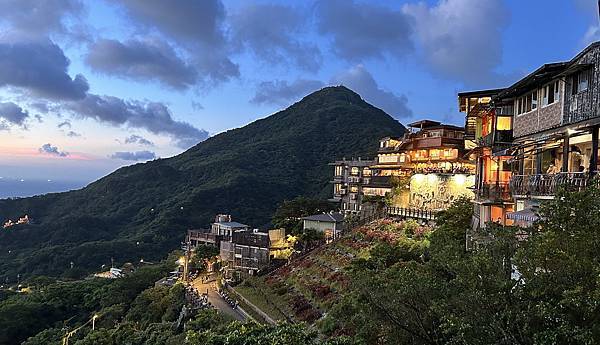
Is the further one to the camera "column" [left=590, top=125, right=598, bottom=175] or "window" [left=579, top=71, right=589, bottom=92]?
"window" [left=579, top=71, right=589, bottom=92]

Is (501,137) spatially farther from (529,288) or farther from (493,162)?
(529,288)

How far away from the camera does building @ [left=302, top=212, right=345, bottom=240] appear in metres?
41.4

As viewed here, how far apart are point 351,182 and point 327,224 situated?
16.2m

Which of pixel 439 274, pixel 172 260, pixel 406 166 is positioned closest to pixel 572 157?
pixel 439 274

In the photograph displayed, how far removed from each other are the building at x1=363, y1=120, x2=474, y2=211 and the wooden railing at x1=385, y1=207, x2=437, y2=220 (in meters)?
1.80

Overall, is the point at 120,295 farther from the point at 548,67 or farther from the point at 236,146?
the point at 236,146

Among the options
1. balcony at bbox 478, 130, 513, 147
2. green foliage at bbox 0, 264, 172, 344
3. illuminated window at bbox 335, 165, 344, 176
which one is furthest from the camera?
illuminated window at bbox 335, 165, 344, 176

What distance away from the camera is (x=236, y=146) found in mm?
131625

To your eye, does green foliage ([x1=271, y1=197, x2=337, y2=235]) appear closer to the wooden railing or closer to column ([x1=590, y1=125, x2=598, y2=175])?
the wooden railing

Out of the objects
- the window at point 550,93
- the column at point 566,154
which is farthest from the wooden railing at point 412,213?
the column at point 566,154

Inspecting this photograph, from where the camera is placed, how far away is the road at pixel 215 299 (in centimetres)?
2706

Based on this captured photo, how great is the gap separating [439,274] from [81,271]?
65.7 m

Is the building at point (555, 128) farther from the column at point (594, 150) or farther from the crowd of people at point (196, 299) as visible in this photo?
the crowd of people at point (196, 299)

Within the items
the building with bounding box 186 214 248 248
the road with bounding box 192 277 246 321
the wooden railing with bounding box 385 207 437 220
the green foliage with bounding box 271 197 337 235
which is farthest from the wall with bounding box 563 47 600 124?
the building with bounding box 186 214 248 248
